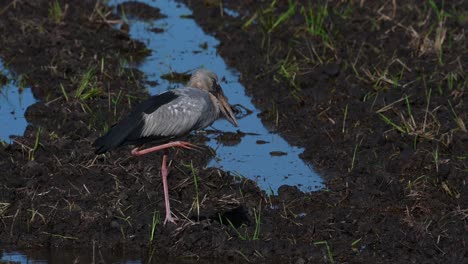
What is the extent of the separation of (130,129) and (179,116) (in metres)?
0.41

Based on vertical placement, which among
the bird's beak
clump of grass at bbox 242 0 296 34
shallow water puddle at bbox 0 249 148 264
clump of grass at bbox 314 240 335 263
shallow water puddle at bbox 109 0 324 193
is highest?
the bird's beak

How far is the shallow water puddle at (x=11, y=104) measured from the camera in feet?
37.3

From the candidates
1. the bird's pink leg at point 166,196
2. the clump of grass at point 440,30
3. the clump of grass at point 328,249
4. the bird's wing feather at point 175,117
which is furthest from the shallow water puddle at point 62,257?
the clump of grass at point 440,30

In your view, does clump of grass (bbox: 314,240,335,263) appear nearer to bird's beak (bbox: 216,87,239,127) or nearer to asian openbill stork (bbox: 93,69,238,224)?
asian openbill stork (bbox: 93,69,238,224)

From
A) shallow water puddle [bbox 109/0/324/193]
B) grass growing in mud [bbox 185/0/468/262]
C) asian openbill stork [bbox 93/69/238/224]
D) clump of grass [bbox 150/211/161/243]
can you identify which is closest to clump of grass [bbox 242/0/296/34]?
grass growing in mud [bbox 185/0/468/262]

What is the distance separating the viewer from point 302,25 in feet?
46.9

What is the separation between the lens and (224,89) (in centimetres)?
1277

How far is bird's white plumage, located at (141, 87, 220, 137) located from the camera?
9.29m

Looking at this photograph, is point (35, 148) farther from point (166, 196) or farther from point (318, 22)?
point (318, 22)

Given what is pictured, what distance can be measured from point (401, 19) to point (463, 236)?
5755 millimetres

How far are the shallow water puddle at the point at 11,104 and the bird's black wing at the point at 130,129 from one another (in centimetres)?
204

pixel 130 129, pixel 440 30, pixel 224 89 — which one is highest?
pixel 130 129

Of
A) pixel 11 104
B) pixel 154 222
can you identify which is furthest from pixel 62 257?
pixel 11 104

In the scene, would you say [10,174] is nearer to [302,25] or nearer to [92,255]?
[92,255]
